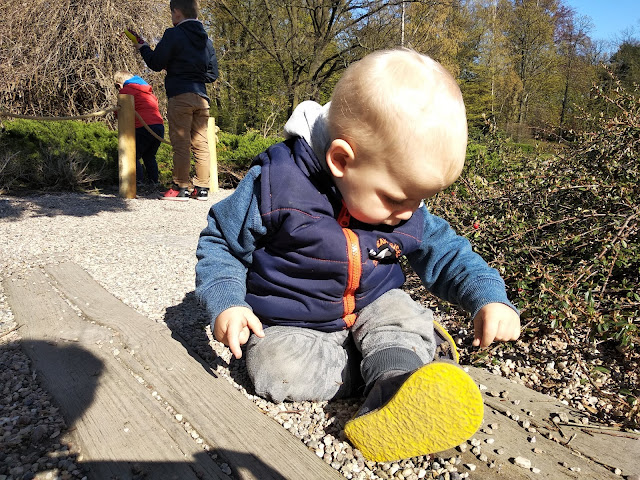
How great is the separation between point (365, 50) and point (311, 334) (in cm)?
1203

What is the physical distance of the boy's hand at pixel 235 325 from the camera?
4.91ft

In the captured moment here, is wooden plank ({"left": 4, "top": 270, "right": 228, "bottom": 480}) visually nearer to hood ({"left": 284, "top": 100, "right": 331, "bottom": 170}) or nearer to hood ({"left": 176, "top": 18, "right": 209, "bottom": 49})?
hood ({"left": 284, "top": 100, "right": 331, "bottom": 170})

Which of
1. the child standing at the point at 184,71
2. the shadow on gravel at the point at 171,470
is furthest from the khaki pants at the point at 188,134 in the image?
the shadow on gravel at the point at 171,470

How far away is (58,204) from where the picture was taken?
519 cm

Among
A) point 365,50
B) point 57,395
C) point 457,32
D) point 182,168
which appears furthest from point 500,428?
point 457,32

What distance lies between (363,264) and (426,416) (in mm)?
612

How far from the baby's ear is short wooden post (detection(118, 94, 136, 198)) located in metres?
4.74

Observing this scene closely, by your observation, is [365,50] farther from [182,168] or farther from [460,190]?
[460,190]

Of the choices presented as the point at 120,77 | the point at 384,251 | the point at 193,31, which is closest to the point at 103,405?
the point at 384,251

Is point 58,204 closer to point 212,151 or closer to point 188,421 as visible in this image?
point 212,151

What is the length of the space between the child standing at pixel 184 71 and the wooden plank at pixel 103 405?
3740 millimetres

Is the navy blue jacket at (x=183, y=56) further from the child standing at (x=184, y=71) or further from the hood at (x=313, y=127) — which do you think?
the hood at (x=313, y=127)

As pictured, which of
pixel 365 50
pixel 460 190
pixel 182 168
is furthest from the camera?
pixel 365 50

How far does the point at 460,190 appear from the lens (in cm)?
352
